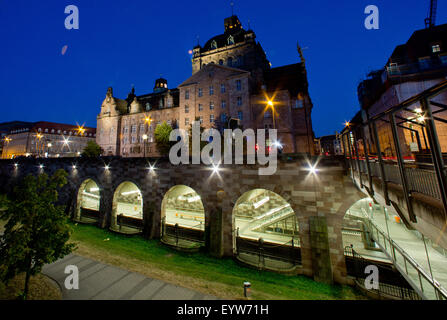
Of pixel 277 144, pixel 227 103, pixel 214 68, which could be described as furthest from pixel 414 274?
pixel 214 68

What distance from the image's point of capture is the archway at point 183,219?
566 inches

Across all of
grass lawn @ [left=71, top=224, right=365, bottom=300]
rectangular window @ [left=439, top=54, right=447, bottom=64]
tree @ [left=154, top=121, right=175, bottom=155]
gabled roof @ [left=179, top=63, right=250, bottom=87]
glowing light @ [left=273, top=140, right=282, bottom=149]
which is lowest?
grass lawn @ [left=71, top=224, right=365, bottom=300]

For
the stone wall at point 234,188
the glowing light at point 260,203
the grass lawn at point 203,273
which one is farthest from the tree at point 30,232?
the glowing light at point 260,203

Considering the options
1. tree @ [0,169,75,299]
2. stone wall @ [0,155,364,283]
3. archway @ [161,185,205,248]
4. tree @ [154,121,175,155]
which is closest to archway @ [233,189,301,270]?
stone wall @ [0,155,364,283]

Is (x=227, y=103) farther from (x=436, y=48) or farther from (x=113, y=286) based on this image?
(x=113, y=286)

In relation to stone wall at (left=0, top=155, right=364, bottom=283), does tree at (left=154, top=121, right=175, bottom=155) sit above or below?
above

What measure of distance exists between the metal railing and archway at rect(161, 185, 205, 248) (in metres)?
11.1

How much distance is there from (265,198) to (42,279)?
1808 cm

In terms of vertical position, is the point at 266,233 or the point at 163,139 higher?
the point at 163,139

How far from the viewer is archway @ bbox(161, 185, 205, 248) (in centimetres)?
1437

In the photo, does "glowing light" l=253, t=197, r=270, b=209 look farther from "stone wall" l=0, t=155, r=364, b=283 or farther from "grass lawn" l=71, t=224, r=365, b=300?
"grass lawn" l=71, t=224, r=365, b=300

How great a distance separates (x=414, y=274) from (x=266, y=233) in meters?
10.4

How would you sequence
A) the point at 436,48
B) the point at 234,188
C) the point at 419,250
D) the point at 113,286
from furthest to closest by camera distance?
the point at 436,48 < the point at 234,188 < the point at 113,286 < the point at 419,250

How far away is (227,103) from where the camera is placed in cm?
3509
